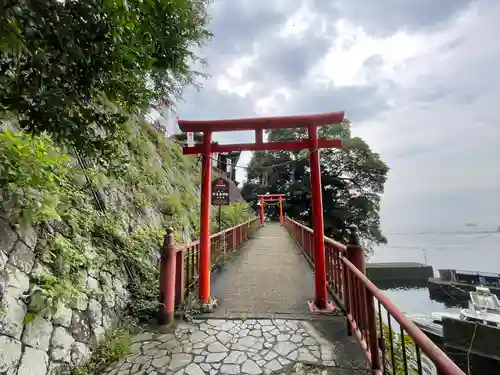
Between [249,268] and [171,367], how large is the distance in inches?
163

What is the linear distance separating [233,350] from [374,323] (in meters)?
1.65

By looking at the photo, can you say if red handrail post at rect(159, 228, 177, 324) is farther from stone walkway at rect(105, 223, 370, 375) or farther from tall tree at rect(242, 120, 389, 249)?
tall tree at rect(242, 120, 389, 249)

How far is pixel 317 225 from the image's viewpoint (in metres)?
4.10

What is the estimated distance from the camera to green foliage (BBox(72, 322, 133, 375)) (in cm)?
268

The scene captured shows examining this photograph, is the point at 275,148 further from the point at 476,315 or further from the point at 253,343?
the point at 476,315

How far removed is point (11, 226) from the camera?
244cm

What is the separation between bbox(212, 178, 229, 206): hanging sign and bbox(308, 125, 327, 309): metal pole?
274 cm

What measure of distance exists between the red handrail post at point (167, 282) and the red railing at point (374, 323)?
2501mm

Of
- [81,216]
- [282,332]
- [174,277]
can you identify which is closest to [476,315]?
[282,332]

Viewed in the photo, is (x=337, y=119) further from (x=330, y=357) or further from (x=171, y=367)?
(x=171, y=367)

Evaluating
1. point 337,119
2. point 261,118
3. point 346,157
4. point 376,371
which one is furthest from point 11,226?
point 346,157

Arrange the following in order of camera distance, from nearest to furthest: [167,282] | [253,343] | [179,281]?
[253,343] < [167,282] < [179,281]

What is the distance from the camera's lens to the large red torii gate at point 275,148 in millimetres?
3994

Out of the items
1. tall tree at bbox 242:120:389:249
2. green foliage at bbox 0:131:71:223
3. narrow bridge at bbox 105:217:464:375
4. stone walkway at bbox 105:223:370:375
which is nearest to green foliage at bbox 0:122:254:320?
green foliage at bbox 0:131:71:223
